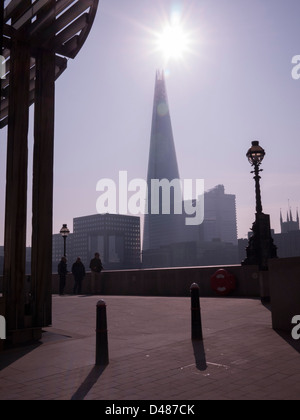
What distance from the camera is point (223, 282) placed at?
15.8 meters

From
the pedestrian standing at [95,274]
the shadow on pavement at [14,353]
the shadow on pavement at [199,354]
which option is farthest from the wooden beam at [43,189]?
the pedestrian standing at [95,274]

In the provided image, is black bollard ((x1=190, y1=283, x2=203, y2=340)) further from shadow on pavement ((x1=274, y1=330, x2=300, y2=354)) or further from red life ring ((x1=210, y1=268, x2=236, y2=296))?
red life ring ((x1=210, y1=268, x2=236, y2=296))

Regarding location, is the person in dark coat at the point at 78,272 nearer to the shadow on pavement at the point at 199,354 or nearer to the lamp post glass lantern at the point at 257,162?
the lamp post glass lantern at the point at 257,162

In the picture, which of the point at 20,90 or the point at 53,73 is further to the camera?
the point at 53,73

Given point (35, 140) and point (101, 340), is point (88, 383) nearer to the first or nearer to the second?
point (101, 340)

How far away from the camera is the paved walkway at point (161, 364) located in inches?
183

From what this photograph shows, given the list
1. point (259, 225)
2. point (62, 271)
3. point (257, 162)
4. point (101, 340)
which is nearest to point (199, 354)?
point (101, 340)

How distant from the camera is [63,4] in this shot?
813 centimetres

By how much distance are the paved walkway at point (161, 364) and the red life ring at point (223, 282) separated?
5.69 meters

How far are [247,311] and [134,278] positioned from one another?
999cm

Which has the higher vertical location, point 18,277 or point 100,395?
point 18,277

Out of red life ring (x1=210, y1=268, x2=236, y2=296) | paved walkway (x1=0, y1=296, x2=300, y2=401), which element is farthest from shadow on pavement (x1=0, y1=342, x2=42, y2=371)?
red life ring (x1=210, y1=268, x2=236, y2=296)
